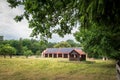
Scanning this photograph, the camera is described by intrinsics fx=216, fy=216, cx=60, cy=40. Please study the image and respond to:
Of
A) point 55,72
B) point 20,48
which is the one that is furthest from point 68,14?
point 20,48

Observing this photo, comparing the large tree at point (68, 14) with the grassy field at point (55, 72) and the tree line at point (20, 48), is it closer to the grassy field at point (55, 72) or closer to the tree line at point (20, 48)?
the grassy field at point (55, 72)

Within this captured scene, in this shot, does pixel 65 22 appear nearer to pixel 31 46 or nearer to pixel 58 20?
pixel 58 20

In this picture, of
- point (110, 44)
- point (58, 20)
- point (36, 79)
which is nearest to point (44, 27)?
point (58, 20)

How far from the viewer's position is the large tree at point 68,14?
6191 millimetres

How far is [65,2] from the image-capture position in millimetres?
10328

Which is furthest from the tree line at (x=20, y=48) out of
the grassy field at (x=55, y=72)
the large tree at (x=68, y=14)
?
the large tree at (x=68, y=14)

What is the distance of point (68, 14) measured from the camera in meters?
13.1

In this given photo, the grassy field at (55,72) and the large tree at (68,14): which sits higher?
the large tree at (68,14)

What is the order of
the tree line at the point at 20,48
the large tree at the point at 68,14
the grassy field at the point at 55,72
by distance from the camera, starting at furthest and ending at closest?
1. the tree line at the point at 20,48
2. the grassy field at the point at 55,72
3. the large tree at the point at 68,14

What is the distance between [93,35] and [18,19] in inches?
677

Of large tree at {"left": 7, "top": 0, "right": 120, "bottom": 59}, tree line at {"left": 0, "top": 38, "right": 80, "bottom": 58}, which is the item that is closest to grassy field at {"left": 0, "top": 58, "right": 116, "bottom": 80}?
large tree at {"left": 7, "top": 0, "right": 120, "bottom": 59}

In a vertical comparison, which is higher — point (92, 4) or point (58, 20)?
point (58, 20)

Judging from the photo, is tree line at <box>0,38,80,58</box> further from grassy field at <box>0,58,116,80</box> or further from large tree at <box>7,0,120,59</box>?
large tree at <box>7,0,120,59</box>

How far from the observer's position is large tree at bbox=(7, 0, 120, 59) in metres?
6.19
